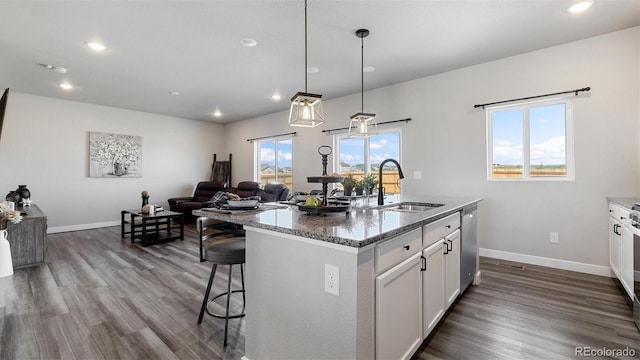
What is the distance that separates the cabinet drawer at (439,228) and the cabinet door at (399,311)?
166 mm

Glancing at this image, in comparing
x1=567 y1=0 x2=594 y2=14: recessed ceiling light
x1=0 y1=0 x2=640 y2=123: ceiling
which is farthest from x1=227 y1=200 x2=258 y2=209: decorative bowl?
x1=567 y1=0 x2=594 y2=14: recessed ceiling light

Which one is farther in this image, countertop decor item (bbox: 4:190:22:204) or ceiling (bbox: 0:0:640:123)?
countertop decor item (bbox: 4:190:22:204)

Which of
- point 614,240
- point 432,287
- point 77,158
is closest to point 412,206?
point 432,287

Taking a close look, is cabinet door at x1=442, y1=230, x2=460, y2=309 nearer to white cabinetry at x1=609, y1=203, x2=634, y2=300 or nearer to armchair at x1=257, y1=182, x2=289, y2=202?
white cabinetry at x1=609, y1=203, x2=634, y2=300

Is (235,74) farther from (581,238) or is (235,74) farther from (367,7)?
(581,238)

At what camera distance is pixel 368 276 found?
4.19 feet

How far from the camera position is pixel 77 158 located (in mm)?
5926

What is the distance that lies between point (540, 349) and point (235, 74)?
4.57 m

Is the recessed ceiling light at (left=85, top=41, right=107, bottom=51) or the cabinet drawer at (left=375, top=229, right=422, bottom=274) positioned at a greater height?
the recessed ceiling light at (left=85, top=41, right=107, bottom=51)

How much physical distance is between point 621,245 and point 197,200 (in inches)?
286

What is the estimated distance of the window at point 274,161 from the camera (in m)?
6.77

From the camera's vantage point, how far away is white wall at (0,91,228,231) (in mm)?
5293

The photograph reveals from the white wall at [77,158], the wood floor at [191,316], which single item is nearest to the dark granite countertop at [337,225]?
Answer: the wood floor at [191,316]

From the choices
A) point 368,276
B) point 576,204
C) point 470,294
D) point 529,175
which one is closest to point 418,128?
point 529,175
